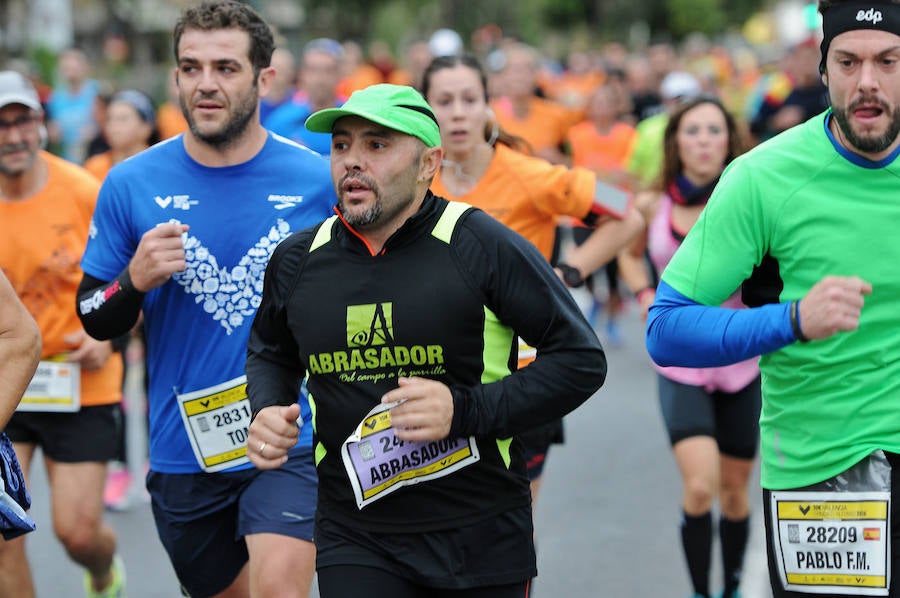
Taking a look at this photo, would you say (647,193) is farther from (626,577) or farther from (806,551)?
Answer: (806,551)

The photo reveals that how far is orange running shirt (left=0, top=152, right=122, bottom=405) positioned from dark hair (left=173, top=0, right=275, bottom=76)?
4.34ft

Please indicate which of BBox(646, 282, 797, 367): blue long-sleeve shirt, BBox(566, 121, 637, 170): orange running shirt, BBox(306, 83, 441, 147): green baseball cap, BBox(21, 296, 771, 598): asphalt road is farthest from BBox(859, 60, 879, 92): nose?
BBox(566, 121, 637, 170): orange running shirt

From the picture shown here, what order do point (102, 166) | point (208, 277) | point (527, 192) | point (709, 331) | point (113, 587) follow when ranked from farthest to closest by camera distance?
point (102, 166)
point (113, 587)
point (527, 192)
point (208, 277)
point (709, 331)

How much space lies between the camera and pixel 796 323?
10.9 feet

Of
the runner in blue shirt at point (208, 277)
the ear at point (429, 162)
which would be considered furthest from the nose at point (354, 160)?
the runner in blue shirt at point (208, 277)

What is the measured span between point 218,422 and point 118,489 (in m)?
4.10

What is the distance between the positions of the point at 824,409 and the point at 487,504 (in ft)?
2.86

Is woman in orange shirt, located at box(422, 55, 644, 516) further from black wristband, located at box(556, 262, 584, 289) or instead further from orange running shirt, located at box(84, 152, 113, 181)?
orange running shirt, located at box(84, 152, 113, 181)

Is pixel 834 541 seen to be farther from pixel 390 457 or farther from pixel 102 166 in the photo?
pixel 102 166

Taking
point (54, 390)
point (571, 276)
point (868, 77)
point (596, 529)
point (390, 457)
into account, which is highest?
point (868, 77)

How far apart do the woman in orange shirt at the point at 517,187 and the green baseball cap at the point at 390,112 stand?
1.82m

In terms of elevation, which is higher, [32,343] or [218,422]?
[32,343]

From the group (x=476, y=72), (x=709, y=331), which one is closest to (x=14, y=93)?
(x=476, y=72)

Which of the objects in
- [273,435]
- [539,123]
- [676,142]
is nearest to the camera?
[273,435]
